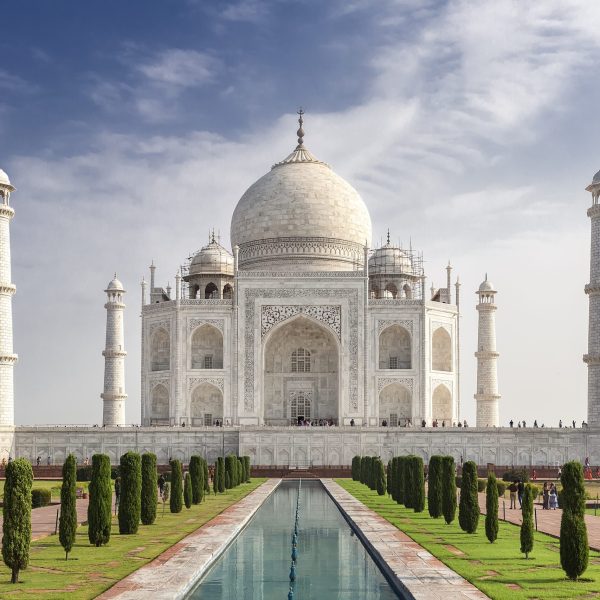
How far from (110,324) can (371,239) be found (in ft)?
31.4

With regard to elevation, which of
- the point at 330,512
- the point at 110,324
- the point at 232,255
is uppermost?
the point at 232,255

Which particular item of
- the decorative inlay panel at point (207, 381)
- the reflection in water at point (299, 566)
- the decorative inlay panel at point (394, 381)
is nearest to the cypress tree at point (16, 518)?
the reflection in water at point (299, 566)

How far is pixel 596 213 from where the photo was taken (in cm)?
2764

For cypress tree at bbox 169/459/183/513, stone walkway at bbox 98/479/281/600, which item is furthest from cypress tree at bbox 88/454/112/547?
cypress tree at bbox 169/459/183/513

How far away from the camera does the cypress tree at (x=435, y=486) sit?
1427cm

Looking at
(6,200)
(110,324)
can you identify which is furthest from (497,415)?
(6,200)

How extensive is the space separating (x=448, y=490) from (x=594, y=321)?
48.8ft

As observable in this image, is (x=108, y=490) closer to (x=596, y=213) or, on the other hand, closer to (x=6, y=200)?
(x=6, y=200)

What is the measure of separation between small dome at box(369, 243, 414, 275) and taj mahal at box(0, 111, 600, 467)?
0.05 m

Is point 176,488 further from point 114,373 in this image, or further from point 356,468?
point 114,373

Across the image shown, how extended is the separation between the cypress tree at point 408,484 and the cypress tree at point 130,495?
4813 mm

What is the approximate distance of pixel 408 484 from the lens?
16.4 m

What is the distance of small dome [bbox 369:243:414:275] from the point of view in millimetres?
33531

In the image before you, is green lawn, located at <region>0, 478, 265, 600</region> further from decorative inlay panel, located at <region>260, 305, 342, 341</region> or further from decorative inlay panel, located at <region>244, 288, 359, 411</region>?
decorative inlay panel, located at <region>260, 305, 342, 341</region>
